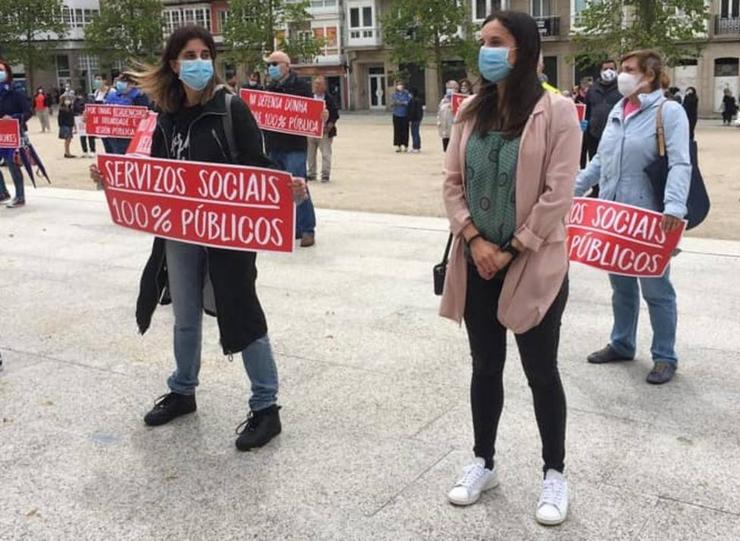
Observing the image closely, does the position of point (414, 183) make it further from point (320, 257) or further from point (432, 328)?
point (432, 328)

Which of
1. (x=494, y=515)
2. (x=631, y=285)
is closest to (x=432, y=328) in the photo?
(x=631, y=285)

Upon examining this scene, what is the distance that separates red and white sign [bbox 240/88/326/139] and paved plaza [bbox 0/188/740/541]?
244cm

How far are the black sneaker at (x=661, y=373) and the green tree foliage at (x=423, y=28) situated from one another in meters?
38.6

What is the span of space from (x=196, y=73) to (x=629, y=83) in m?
2.26

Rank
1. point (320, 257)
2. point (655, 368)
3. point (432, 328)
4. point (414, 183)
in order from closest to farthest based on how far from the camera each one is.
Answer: point (655, 368)
point (432, 328)
point (320, 257)
point (414, 183)

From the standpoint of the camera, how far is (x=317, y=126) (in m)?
9.05

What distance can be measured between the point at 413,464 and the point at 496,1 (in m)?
49.5

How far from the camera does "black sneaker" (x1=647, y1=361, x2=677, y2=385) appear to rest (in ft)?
15.3

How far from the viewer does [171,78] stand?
12.8ft

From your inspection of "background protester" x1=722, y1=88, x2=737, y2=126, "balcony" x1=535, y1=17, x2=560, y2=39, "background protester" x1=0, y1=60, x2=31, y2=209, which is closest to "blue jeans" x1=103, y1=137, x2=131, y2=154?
"background protester" x1=0, y1=60, x2=31, y2=209

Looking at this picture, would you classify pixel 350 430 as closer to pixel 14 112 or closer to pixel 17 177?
pixel 17 177

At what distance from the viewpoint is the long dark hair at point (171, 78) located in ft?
12.6

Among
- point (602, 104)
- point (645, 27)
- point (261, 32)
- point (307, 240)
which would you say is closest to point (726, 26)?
point (645, 27)

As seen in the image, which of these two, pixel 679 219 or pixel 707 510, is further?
pixel 679 219
